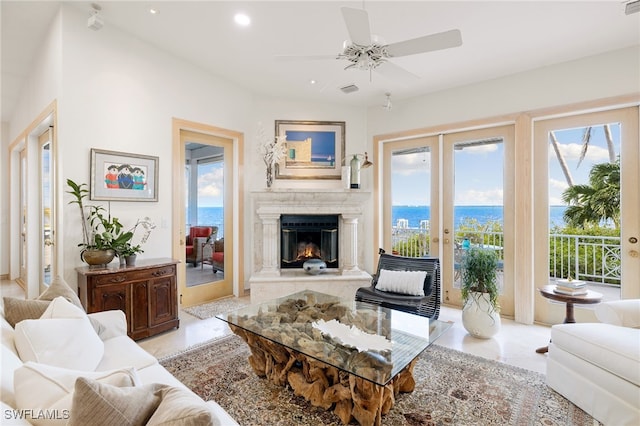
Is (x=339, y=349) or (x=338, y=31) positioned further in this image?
(x=338, y=31)

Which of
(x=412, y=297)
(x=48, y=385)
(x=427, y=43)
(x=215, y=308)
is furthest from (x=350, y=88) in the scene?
(x=48, y=385)

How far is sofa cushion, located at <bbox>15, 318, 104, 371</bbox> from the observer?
4.55 ft

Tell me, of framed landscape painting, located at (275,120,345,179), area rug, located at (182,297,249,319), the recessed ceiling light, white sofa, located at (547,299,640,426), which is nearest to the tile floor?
area rug, located at (182,297,249,319)

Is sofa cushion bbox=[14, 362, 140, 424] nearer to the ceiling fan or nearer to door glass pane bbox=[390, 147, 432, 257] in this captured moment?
the ceiling fan

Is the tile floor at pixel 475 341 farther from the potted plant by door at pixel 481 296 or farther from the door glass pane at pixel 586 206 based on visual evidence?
the door glass pane at pixel 586 206

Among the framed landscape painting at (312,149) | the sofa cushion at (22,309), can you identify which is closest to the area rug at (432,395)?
the sofa cushion at (22,309)

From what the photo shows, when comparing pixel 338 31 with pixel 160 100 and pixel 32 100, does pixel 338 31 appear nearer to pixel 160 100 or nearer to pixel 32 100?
pixel 160 100

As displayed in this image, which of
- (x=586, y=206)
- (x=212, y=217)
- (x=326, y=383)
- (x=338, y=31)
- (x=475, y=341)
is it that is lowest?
(x=475, y=341)

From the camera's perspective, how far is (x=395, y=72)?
254 cm

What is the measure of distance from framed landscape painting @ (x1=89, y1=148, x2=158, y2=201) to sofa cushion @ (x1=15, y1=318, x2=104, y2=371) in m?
1.91

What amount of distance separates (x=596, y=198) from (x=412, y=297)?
230 cm

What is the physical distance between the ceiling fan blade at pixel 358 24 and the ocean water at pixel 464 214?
2902mm

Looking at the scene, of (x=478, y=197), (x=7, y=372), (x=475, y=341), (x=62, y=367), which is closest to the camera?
(x=7, y=372)

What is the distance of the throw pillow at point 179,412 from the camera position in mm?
749
